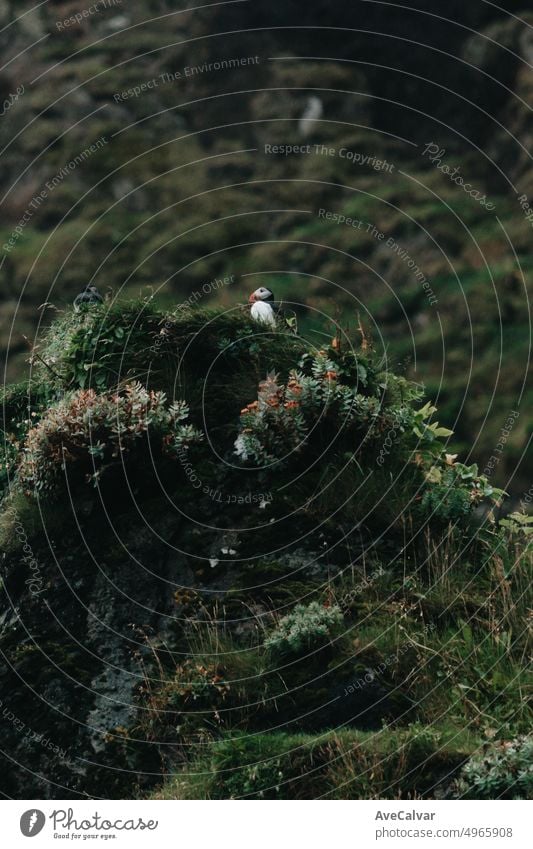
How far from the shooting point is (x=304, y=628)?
923 centimetres

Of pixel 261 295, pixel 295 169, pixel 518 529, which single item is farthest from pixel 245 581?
pixel 295 169

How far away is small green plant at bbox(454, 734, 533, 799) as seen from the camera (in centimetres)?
817

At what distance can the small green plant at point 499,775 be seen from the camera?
8.17m

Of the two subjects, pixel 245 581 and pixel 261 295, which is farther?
pixel 261 295

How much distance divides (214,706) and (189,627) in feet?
2.41

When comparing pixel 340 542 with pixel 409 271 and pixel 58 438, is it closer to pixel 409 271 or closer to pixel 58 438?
pixel 58 438

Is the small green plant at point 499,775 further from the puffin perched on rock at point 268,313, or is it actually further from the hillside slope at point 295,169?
the hillside slope at point 295,169

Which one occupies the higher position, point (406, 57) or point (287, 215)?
point (406, 57)

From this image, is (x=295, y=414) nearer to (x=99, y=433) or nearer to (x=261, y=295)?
(x=99, y=433)

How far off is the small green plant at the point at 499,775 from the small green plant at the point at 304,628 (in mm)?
1581
